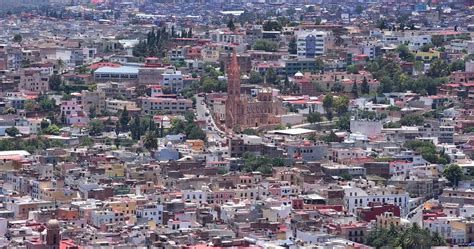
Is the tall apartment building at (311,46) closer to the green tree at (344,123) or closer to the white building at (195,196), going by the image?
the green tree at (344,123)

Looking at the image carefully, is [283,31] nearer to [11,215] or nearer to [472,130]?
[472,130]

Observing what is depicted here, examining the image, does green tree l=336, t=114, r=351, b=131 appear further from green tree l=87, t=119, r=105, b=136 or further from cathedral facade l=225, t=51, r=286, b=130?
green tree l=87, t=119, r=105, b=136

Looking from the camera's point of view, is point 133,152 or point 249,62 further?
point 249,62

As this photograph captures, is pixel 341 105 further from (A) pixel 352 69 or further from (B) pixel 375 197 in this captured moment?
(B) pixel 375 197

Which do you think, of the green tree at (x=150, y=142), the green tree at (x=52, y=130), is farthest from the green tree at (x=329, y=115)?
the green tree at (x=150, y=142)

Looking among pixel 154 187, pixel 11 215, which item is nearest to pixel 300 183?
pixel 154 187
